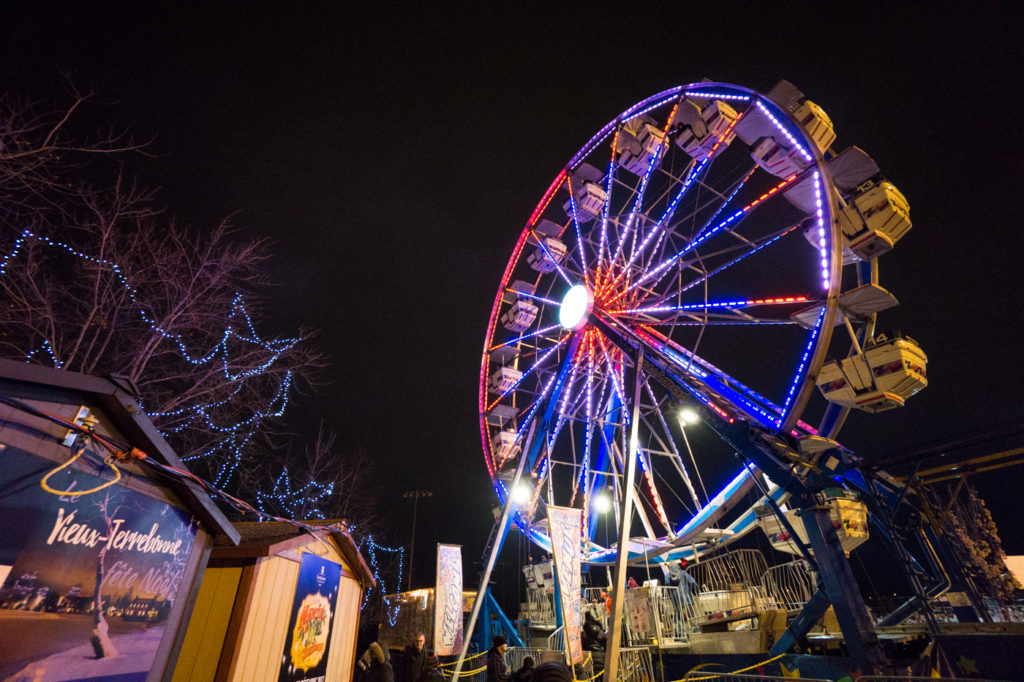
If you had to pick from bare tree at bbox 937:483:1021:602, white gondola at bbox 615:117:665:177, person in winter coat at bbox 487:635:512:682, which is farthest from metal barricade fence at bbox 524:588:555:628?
bare tree at bbox 937:483:1021:602

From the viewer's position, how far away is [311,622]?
25.6 ft

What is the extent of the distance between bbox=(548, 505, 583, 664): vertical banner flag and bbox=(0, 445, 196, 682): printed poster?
583 centimetres

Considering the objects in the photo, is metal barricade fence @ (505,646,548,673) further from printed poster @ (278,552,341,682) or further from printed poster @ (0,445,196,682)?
printed poster @ (0,445,196,682)

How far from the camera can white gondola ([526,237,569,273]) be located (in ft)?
51.6

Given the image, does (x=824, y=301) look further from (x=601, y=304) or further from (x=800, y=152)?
(x=601, y=304)

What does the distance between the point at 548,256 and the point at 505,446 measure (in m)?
6.70

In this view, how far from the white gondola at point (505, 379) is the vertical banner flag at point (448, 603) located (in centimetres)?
614

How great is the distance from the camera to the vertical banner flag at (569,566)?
7.95 m

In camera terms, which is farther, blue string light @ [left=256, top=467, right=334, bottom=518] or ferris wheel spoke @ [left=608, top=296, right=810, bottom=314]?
blue string light @ [left=256, top=467, right=334, bottom=518]

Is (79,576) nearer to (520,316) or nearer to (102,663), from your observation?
(102,663)

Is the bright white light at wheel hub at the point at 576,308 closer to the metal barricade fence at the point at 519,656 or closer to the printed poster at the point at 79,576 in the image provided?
the metal barricade fence at the point at 519,656

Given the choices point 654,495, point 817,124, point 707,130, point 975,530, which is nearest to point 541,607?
point 654,495

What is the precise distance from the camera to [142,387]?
11031 mm

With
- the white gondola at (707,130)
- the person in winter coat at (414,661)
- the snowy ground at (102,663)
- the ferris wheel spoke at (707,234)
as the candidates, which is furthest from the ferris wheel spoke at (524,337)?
the snowy ground at (102,663)
